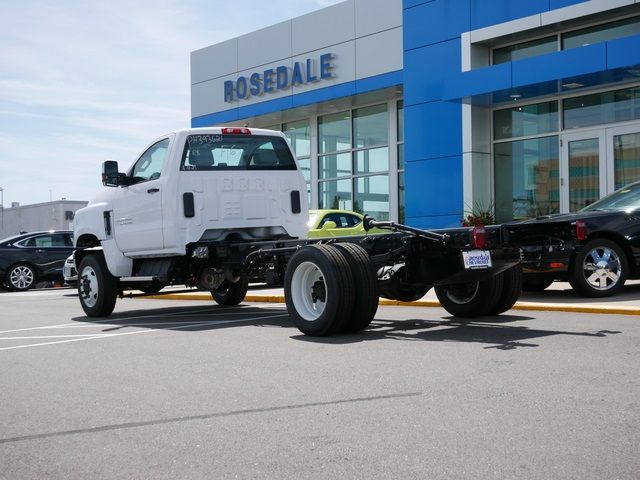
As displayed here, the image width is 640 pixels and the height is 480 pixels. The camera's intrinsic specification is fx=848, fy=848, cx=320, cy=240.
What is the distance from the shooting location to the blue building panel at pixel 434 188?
20719mm

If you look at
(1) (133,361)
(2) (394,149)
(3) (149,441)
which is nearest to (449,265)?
(1) (133,361)

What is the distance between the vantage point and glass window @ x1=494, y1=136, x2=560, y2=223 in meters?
19.5

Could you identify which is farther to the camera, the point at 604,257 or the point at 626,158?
the point at 626,158

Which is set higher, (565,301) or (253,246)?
(253,246)

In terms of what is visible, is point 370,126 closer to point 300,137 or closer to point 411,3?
point 300,137

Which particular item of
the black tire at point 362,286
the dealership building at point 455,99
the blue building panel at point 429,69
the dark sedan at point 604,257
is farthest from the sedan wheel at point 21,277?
the black tire at point 362,286

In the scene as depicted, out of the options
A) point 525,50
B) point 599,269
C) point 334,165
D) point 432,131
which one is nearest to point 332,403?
point 599,269

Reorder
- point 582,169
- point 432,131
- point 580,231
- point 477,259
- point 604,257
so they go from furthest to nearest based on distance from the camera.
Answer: point 432,131 → point 582,169 → point 604,257 → point 477,259 → point 580,231

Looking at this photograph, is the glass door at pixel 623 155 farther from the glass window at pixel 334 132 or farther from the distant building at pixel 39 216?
the distant building at pixel 39 216

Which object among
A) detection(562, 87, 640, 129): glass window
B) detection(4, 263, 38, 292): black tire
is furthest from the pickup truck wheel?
detection(4, 263, 38, 292): black tire

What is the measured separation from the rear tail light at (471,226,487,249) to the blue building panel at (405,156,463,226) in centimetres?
1269

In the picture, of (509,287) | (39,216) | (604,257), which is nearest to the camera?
(509,287)

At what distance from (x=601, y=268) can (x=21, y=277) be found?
630 inches

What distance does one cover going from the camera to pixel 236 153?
36.3ft
